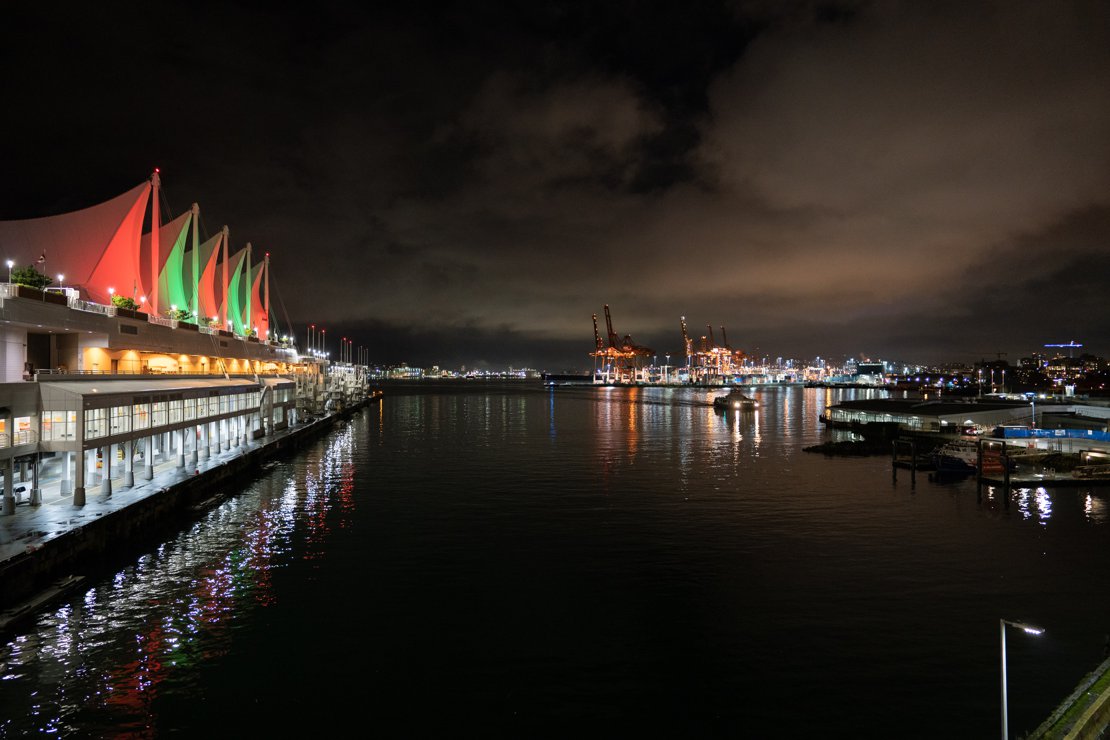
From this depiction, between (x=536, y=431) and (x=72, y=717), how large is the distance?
1747 inches

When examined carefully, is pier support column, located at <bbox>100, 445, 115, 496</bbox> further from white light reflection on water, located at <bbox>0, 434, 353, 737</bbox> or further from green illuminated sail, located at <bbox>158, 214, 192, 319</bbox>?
green illuminated sail, located at <bbox>158, 214, 192, 319</bbox>

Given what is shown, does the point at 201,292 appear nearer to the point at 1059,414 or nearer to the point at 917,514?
the point at 917,514

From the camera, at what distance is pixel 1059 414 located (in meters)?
44.8

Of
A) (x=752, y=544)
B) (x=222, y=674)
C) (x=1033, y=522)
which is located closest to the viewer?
(x=222, y=674)

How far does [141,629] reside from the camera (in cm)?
1210

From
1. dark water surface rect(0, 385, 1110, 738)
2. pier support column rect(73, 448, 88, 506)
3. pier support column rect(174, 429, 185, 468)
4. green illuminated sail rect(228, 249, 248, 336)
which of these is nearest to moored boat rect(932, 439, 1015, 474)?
dark water surface rect(0, 385, 1110, 738)

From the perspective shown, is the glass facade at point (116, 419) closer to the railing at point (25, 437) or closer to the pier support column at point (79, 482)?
the railing at point (25, 437)

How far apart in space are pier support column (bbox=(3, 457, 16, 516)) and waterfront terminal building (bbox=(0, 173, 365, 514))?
0.03 meters

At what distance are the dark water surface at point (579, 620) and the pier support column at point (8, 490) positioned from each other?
118 inches

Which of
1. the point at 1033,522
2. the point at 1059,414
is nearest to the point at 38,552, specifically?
the point at 1033,522

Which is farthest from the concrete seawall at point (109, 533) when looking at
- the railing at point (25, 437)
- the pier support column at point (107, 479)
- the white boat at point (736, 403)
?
the white boat at point (736, 403)

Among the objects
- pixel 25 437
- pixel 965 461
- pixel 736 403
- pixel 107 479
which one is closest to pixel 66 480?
pixel 107 479

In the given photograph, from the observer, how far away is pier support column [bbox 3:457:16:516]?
50.4 feet

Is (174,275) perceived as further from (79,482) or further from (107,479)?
(79,482)
